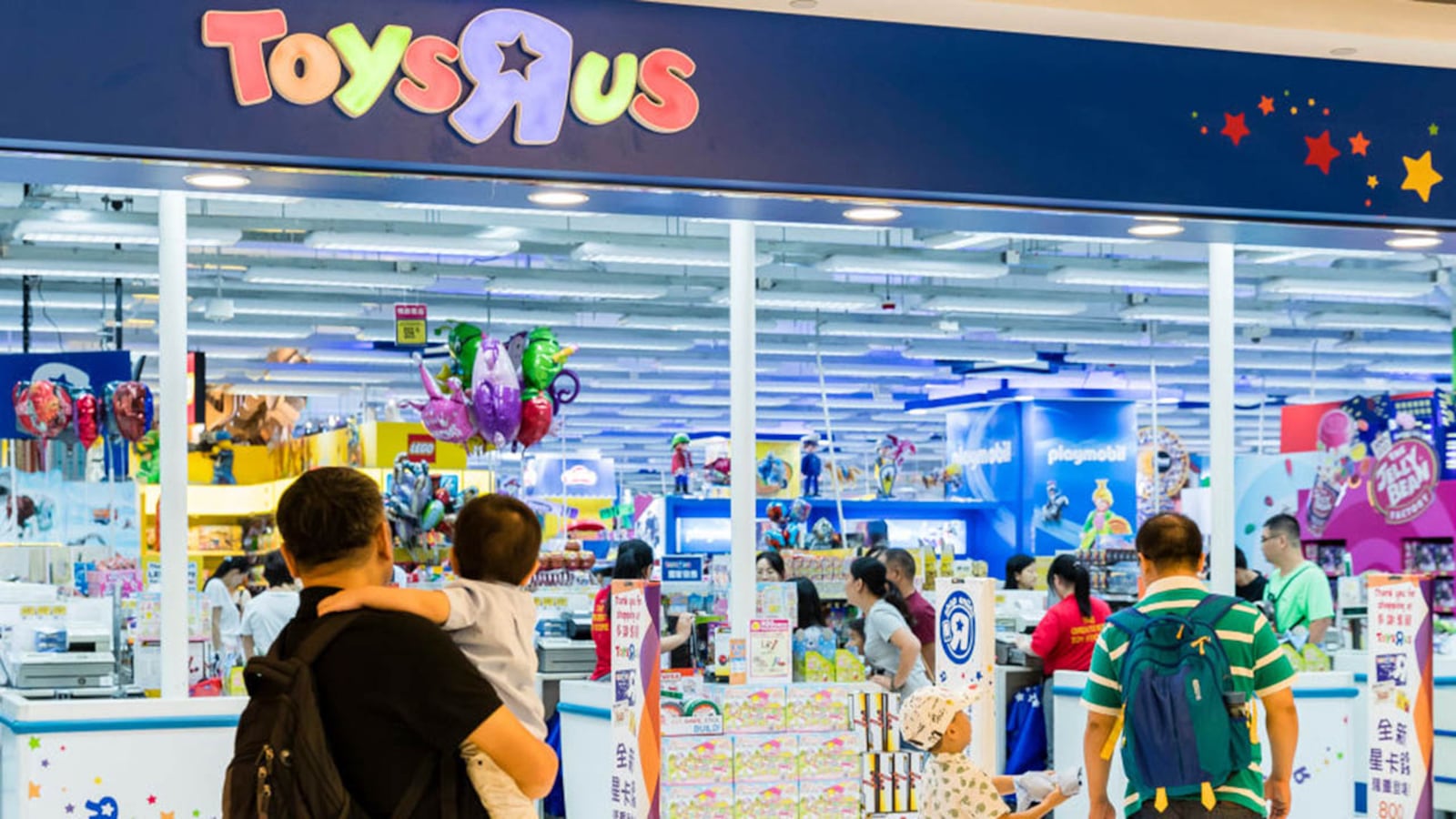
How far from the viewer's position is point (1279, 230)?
227 inches

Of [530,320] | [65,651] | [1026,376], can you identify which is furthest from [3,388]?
[1026,376]

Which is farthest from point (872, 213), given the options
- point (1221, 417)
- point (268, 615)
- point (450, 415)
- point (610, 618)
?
point (268, 615)

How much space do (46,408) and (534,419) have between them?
4.80 meters

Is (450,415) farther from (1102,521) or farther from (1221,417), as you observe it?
(1102,521)

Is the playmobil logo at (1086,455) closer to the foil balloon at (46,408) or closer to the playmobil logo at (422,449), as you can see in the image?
the playmobil logo at (422,449)

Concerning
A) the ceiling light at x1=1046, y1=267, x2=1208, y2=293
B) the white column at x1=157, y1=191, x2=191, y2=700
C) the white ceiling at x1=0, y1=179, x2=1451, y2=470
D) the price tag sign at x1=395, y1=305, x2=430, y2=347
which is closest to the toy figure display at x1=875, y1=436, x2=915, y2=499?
the white ceiling at x1=0, y1=179, x2=1451, y2=470

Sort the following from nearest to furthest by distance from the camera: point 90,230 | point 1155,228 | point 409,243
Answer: point 1155,228, point 90,230, point 409,243

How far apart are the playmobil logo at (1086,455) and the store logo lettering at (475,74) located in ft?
47.5

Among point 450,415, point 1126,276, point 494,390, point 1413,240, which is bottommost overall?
point 450,415

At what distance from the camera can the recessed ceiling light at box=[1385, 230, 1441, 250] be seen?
19.1ft

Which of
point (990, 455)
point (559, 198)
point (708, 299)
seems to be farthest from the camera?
point (990, 455)

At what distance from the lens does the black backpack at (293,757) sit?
7.71 feet

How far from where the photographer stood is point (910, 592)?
8.16m

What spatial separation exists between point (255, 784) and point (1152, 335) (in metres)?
19.0
